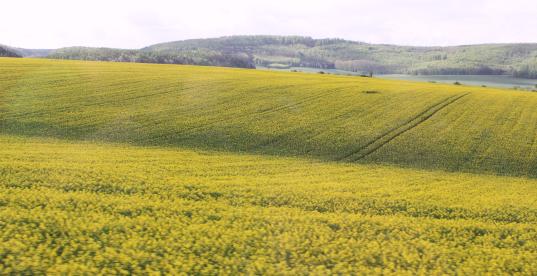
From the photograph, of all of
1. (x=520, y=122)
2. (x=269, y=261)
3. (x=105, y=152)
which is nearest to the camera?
(x=269, y=261)

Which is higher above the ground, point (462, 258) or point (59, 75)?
point (59, 75)

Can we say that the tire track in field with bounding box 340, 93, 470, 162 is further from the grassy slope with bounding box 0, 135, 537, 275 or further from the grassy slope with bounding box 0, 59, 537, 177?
the grassy slope with bounding box 0, 135, 537, 275

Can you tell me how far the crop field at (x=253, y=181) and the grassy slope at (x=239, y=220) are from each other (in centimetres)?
7

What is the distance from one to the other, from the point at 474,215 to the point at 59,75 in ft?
161

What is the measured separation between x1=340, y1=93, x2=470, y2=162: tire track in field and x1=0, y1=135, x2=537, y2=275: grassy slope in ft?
22.7

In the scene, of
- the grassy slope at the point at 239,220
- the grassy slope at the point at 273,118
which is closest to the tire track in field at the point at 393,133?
the grassy slope at the point at 273,118

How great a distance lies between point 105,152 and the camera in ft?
96.4

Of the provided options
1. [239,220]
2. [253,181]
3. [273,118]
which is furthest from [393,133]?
[239,220]

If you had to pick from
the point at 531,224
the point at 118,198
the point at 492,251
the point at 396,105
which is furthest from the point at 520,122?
the point at 118,198

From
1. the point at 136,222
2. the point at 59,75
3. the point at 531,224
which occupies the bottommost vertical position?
the point at 531,224

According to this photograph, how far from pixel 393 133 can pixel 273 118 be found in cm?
1033

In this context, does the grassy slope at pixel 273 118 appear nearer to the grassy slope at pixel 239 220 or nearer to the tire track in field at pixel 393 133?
the tire track in field at pixel 393 133

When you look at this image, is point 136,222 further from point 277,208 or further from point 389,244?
point 389,244

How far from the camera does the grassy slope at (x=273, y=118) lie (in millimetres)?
35375
